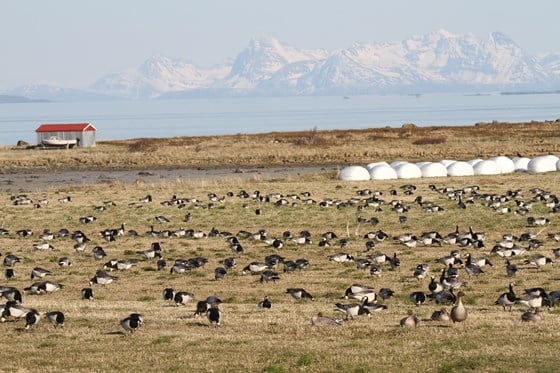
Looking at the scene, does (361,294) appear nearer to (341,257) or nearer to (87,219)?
(341,257)

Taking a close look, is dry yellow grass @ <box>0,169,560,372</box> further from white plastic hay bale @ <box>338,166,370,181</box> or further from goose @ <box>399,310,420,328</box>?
white plastic hay bale @ <box>338,166,370,181</box>

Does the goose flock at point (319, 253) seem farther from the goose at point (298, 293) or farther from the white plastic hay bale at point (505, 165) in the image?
the white plastic hay bale at point (505, 165)

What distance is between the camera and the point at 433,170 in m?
69.7

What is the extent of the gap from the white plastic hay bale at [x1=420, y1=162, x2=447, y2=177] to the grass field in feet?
7.87

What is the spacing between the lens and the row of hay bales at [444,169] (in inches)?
2685

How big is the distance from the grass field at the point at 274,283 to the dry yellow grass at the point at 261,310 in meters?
0.06

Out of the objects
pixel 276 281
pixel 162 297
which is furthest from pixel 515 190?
pixel 162 297

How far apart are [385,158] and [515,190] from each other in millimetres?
37211

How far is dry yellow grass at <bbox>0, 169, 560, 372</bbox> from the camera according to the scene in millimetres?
17594

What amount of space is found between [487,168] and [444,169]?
10.3ft

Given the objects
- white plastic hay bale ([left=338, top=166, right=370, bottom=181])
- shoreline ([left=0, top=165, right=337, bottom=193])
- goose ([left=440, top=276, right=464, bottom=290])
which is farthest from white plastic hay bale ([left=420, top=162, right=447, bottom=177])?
goose ([left=440, top=276, right=464, bottom=290])

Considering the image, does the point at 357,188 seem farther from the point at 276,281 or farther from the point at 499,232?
the point at 276,281

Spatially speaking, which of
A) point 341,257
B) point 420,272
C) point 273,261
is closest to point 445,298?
point 420,272

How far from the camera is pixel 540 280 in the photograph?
2859 centimetres
